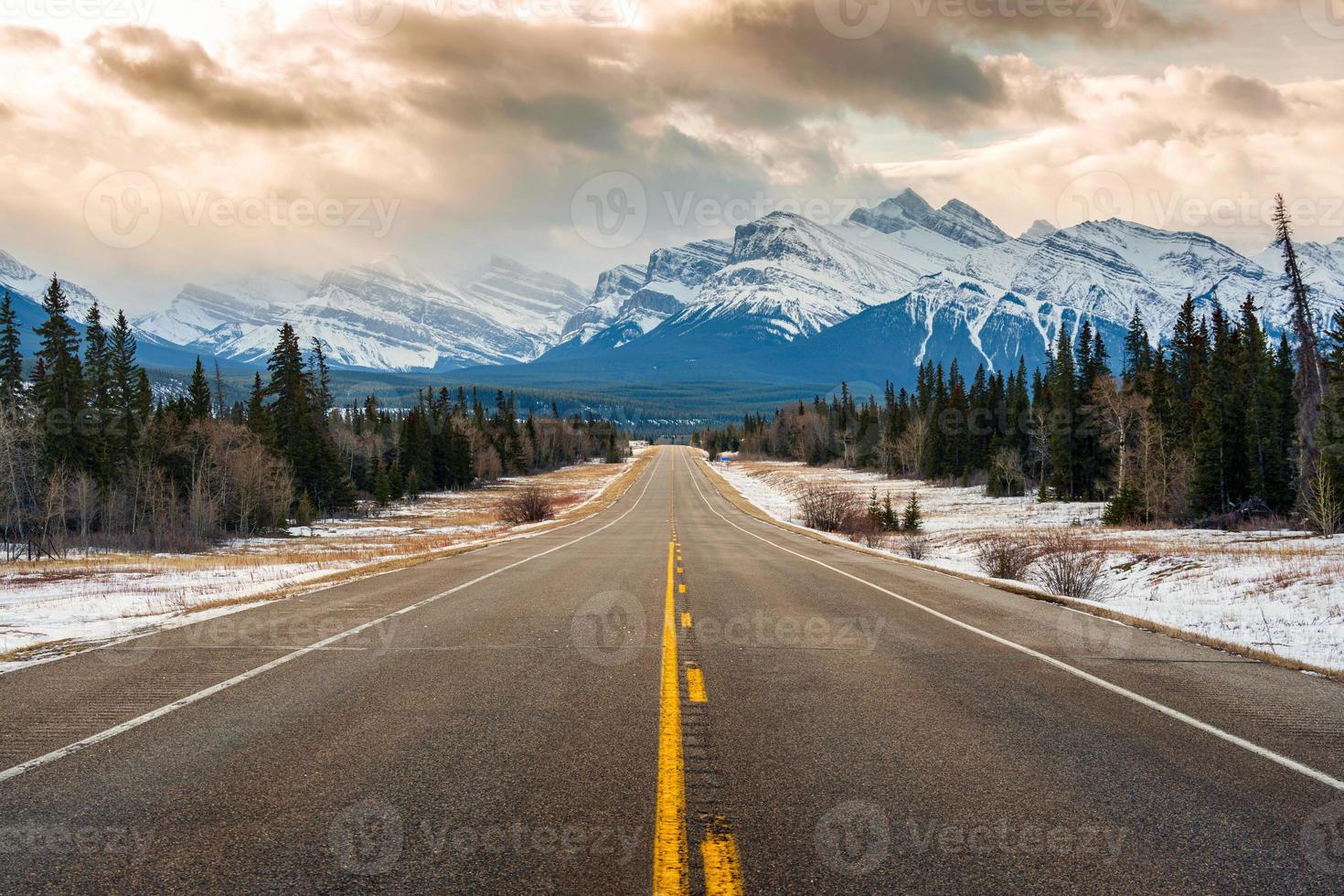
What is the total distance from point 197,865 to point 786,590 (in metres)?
13.3

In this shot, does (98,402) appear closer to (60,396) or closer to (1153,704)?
(60,396)

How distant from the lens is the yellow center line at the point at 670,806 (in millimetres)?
3924

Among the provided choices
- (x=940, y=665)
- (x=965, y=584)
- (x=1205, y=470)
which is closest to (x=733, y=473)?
(x=1205, y=470)

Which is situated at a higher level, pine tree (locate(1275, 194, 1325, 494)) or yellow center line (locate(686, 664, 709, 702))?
pine tree (locate(1275, 194, 1325, 494))

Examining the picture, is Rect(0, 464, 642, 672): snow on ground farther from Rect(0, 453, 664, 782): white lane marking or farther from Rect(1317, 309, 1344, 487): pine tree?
Rect(1317, 309, 1344, 487): pine tree

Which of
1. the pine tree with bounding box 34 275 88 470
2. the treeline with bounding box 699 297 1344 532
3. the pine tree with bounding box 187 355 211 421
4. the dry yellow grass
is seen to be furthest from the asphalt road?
the pine tree with bounding box 187 355 211 421

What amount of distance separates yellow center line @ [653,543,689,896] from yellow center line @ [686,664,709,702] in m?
0.11

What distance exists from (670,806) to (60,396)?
6635 centimetres

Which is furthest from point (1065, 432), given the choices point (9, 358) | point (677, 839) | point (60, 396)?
point (9, 358)

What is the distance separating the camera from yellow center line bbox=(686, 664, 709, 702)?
7.46 m

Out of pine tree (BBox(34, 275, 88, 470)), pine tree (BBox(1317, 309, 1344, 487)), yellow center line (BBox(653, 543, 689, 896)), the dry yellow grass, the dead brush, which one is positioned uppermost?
pine tree (BBox(34, 275, 88, 470))

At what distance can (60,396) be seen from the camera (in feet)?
182

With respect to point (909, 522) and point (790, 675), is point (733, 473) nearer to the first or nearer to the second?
point (909, 522)

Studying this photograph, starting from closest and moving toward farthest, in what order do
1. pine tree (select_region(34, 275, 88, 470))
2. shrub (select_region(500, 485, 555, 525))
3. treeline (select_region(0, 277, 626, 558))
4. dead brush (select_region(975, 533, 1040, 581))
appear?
dead brush (select_region(975, 533, 1040, 581)), treeline (select_region(0, 277, 626, 558)), pine tree (select_region(34, 275, 88, 470)), shrub (select_region(500, 485, 555, 525))
